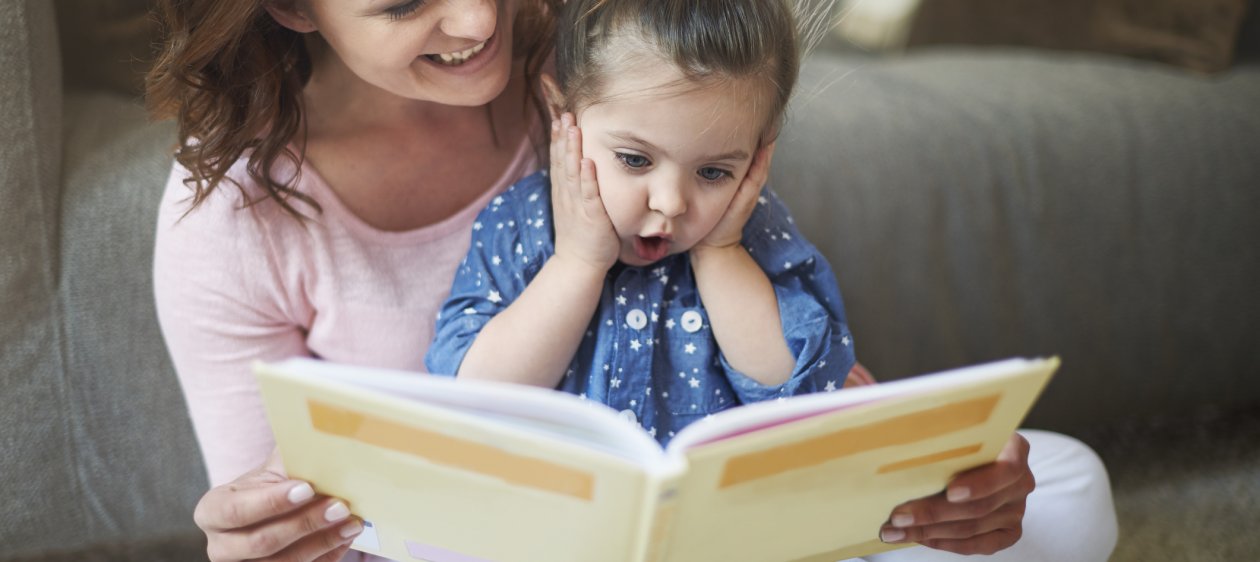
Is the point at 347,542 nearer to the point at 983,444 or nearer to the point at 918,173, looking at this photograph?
the point at 983,444

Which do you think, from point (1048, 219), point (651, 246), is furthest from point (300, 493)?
point (1048, 219)

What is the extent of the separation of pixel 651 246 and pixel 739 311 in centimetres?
10

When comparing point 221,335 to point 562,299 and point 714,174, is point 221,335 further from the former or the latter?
point 714,174

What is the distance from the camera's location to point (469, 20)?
94 centimetres

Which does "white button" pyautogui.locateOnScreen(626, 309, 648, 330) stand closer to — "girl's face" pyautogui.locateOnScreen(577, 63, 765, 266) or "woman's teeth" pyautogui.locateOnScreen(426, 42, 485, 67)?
"girl's face" pyautogui.locateOnScreen(577, 63, 765, 266)

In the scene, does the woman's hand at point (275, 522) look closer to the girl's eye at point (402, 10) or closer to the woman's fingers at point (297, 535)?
the woman's fingers at point (297, 535)

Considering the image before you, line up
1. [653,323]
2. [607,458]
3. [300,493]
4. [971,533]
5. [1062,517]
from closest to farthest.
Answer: [607,458]
[300,493]
[971,533]
[653,323]
[1062,517]

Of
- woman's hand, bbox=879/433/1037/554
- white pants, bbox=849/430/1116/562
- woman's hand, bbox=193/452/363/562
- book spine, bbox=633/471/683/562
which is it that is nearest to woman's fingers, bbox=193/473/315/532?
woman's hand, bbox=193/452/363/562

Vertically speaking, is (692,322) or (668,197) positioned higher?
(668,197)

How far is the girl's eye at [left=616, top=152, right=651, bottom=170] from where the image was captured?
3.10 ft

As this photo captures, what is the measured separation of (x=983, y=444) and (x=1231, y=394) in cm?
116

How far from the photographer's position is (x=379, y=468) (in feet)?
2.55

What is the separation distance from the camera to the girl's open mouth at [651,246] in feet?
3.28

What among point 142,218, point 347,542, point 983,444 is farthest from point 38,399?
point 983,444
